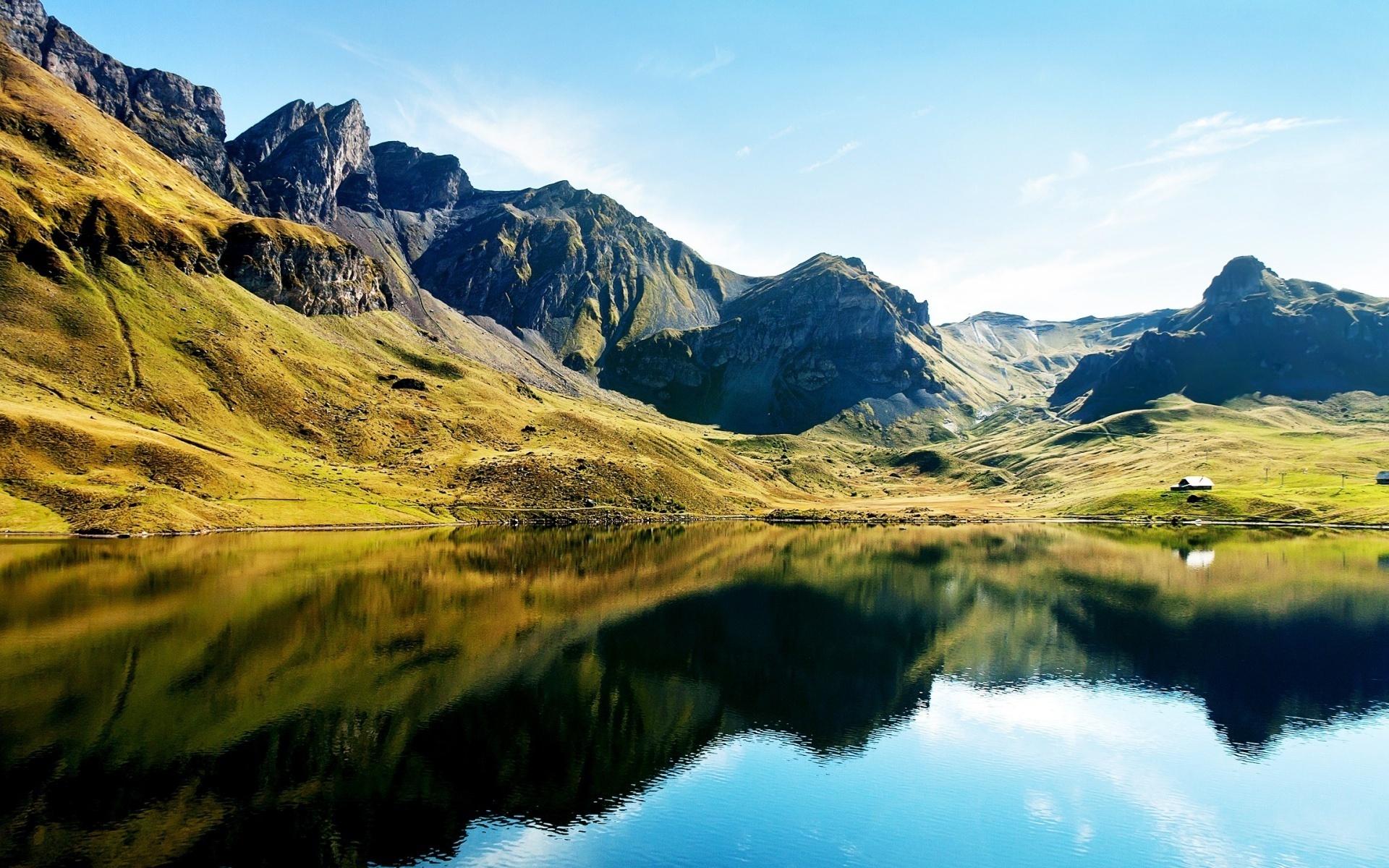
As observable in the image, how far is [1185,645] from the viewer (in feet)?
260

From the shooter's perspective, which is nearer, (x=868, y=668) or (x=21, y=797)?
(x=21, y=797)

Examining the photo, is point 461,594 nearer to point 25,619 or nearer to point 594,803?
point 25,619

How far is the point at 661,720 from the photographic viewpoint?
5547 cm

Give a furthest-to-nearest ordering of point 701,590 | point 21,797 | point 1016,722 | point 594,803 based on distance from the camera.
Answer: point 701,590 < point 1016,722 < point 594,803 < point 21,797

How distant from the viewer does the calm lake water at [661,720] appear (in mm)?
36344

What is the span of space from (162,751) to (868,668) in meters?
56.0

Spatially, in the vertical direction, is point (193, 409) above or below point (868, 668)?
above

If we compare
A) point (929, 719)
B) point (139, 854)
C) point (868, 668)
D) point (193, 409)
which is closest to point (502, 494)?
point (193, 409)

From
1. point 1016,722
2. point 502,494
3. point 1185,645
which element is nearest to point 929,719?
point 1016,722

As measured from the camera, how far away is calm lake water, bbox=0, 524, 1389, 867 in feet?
119

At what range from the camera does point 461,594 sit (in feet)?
303

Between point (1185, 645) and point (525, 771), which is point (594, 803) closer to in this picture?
point (525, 771)

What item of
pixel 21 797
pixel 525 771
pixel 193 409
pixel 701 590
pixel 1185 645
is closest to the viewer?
pixel 21 797

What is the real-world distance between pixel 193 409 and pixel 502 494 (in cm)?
7758
